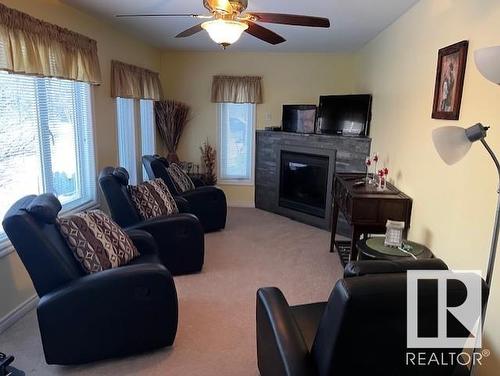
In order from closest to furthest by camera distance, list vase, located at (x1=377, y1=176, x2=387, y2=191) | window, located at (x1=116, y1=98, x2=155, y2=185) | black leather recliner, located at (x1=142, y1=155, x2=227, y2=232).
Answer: vase, located at (x1=377, y1=176, x2=387, y2=191), black leather recliner, located at (x1=142, y1=155, x2=227, y2=232), window, located at (x1=116, y1=98, x2=155, y2=185)

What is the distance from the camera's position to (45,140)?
3.06m

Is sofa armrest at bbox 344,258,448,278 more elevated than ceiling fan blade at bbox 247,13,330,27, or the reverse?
ceiling fan blade at bbox 247,13,330,27

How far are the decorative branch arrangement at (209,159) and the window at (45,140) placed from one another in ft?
7.51

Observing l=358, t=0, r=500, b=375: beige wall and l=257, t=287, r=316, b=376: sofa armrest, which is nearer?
l=257, t=287, r=316, b=376: sofa armrest

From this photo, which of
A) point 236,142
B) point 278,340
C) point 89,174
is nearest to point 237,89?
point 236,142

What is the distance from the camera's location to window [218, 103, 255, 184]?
5809mm

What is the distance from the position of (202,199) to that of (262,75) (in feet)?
7.76

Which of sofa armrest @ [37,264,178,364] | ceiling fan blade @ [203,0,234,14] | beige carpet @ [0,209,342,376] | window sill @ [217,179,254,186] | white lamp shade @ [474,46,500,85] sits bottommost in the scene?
beige carpet @ [0,209,342,376]

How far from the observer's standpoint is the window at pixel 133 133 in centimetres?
455

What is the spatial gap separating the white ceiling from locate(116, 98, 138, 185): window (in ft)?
2.94

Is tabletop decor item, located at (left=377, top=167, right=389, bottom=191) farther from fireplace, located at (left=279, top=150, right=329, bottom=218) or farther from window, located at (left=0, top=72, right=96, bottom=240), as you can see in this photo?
window, located at (left=0, top=72, right=96, bottom=240)

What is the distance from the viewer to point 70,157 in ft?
11.3

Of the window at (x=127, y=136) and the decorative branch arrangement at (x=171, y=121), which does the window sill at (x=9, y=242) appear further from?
the decorative branch arrangement at (x=171, y=121)

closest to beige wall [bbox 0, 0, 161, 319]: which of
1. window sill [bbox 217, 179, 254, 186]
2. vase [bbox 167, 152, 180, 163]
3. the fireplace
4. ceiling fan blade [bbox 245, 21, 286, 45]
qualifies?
vase [bbox 167, 152, 180, 163]
